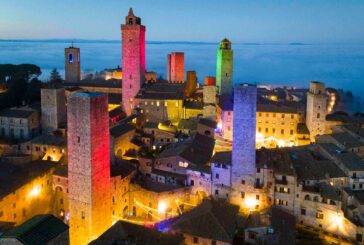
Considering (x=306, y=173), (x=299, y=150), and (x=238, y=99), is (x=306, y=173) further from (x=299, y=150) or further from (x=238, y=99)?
(x=238, y=99)

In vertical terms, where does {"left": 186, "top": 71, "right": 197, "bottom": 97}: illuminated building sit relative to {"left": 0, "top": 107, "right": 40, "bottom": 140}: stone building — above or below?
above

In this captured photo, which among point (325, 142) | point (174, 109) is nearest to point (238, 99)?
point (325, 142)

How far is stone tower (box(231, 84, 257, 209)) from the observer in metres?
26.7

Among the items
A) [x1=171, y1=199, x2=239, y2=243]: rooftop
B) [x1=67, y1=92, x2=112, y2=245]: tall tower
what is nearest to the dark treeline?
[x1=67, y1=92, x2=112, y2=245]: tall tower

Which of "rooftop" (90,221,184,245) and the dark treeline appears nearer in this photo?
"rooftop" (90,221,184,245)

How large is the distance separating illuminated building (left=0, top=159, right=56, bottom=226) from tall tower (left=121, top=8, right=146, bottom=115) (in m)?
14.7

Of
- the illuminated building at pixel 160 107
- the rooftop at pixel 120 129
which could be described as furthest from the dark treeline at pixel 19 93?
the rooftop at pixel 120 129

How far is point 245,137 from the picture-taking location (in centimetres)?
2664

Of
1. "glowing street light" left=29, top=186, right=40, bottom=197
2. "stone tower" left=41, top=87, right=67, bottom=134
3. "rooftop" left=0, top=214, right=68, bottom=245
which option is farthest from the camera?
"stone tower" left=41, top=87, right=67, bottom=134

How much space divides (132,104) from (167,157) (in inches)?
574

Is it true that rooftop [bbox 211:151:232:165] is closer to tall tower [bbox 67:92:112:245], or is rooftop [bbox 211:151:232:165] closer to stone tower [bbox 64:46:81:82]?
tall tower [bbox 67:92:112:245]

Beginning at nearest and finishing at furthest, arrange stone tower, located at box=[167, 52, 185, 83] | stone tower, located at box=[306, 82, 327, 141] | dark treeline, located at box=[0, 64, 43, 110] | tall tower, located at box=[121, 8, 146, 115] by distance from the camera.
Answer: stone tower, located at box=[306, 82, 327, 141] < tall tower, located at box=[121, 8, 146, 115] < dark treeline, located at box=[0, 64, 43, 110] < stone tower, located at box=[167, 52, 185, 83]

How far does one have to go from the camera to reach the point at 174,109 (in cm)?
4181

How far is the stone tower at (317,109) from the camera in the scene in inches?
1475
